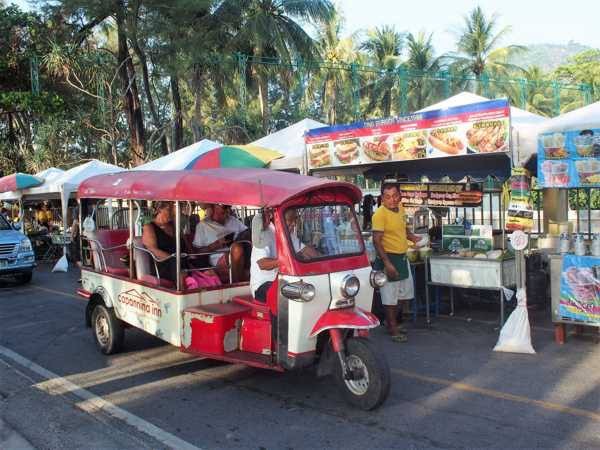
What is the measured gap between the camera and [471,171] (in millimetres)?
9805

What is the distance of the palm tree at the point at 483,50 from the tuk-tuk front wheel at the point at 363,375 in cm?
3873

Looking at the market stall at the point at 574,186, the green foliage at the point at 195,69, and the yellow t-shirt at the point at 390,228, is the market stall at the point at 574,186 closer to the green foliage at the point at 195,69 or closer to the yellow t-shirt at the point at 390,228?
the yellow t-shirt at the point at 390,228

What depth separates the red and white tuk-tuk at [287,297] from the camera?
183 inches

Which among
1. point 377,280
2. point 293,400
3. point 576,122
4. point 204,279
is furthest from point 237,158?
point 293,400

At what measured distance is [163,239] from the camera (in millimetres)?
6418

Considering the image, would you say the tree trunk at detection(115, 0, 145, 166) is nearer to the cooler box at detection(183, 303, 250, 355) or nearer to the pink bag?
the pink bag

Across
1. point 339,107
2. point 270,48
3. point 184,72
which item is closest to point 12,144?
point 184,72

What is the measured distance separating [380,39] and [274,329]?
4334 cm

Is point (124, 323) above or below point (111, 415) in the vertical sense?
above

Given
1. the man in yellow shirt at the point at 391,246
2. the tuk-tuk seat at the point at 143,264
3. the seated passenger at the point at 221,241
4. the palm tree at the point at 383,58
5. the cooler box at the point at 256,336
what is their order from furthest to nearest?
the palm tree at the point at 383,58
the man in yellow shirt at the point at 391,246
the tuk-tuk seat at the point at 143,264
the seated passenger at the point at 221,241
the cooler box at the point at 256,336

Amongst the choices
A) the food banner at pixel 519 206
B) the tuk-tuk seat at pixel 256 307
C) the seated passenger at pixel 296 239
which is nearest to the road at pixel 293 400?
the tuk-tuk seat at pixel 256 307

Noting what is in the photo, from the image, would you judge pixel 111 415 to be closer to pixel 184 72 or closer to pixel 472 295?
pixel 472 295

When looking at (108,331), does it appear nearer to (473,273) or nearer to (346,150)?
(346,150)

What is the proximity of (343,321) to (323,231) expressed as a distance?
0.90m
